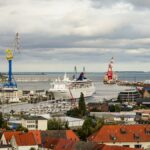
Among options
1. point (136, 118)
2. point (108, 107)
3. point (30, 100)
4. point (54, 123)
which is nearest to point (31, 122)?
point (54, 123)

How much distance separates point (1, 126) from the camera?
23.2m

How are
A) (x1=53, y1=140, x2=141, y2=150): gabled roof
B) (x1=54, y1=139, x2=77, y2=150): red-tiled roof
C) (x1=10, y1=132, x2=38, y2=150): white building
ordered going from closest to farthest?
(x1=53, y1=140, x2=141, y2=150): gabled roof
(x1=54, y1=139, x2=77, y2=150): red-tiled roof
(x1=10, y1=132, x2=38, y2=150): white building

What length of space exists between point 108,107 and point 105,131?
1763 centimetres

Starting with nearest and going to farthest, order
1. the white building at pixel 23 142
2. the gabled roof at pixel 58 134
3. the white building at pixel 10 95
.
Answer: the white building at pixel 23 142
the gabled roof at pixel 58 134
the white building at pixel 10 95

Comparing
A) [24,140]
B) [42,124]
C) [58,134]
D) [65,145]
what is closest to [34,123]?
[42,124]

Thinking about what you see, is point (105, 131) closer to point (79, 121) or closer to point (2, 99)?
point (79, 121)

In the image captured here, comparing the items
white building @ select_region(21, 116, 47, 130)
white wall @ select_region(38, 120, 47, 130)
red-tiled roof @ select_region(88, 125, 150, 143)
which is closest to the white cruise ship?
white building @ select_region(21, 116, 47, 130)

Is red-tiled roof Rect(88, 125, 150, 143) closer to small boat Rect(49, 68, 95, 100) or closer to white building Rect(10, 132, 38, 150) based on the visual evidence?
white building Rect(10, 132, 38, 150)

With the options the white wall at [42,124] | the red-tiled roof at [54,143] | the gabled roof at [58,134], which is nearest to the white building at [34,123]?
the white wall at [42,124]

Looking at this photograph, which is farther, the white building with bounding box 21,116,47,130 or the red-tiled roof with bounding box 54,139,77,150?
the white building with bounding box 21,116,47,130

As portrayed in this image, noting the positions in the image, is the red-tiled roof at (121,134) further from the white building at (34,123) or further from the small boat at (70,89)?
the small boat at (70,89)

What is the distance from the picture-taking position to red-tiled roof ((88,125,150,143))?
17609 millimetres

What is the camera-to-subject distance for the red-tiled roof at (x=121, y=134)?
17.6m

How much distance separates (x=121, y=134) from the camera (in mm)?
17828
